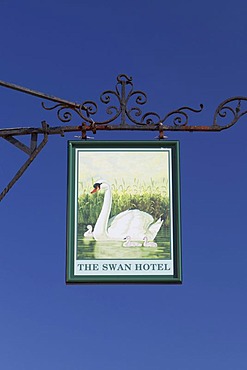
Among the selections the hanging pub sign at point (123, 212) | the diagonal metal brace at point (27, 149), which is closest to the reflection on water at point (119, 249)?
the hanging pub sign at point (123, 212)

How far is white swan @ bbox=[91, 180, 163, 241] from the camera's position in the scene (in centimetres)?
720

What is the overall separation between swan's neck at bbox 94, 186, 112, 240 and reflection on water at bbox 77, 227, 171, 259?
0.21 ft

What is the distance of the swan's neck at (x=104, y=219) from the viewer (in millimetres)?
7172

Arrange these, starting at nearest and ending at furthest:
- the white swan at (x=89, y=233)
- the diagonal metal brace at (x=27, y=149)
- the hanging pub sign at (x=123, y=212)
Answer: the hanging pub sign at (x=123, y=212), the white swan at (x=89, y=233), the diagonal metal brace at (x=27, y=149)

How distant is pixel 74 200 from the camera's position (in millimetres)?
7211

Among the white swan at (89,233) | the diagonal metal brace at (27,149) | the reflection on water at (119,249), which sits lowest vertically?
the reflection on water at (119,249)

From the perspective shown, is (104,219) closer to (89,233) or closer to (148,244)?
(89,233)

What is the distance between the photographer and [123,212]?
7.32 metres

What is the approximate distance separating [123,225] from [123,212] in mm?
127

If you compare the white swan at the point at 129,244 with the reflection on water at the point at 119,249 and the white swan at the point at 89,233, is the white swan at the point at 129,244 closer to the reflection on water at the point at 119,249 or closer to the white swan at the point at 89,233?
the reflection on water at the point at 119,249

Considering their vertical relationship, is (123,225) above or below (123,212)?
below

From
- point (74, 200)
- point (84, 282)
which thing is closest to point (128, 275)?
point (84, 282)

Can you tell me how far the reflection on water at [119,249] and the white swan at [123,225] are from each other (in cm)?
6

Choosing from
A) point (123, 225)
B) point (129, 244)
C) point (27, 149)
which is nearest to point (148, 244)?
point (129, 244)
